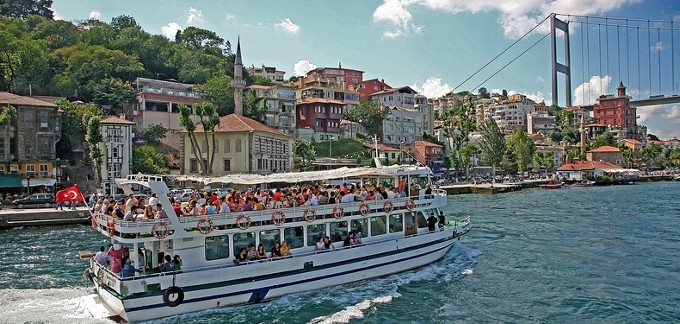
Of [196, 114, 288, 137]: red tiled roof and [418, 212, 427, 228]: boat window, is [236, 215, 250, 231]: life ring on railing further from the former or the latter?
[196, 114, 288, 137]: red tiled roof

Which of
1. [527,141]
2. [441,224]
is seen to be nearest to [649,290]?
[441,224]

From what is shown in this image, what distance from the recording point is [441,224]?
2219 centimetres

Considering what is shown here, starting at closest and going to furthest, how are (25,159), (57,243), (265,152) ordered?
(57,243), (25,159), (265,152)

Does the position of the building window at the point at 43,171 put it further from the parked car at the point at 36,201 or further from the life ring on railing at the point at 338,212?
the life ring on railing at the point at 338,212

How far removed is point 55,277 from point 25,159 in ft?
108

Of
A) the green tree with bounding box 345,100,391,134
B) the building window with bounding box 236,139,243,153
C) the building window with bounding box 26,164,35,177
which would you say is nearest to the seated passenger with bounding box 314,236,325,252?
the building window with bounding box 236,139,243,153

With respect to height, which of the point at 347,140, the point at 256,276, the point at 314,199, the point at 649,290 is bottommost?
the point at 649,290

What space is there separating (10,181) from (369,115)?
174 ft

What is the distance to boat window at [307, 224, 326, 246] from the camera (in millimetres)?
18250

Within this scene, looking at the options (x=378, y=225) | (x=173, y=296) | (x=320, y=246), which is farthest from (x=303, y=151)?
(x=173, y=296)

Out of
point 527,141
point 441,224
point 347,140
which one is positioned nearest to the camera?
point 441,224

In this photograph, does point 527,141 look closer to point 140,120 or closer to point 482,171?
point 482,171

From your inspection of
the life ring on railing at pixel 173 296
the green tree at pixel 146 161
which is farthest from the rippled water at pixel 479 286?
the green tree at pixel 146 161

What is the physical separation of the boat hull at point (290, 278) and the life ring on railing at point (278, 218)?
4.10 feet
